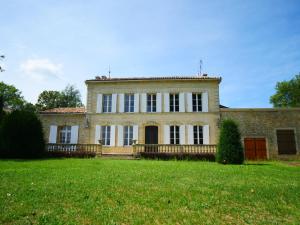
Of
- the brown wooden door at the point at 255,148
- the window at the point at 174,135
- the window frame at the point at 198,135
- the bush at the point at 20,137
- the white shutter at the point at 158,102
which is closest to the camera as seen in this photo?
the bush at the point at 20,137

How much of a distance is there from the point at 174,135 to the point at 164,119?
1484 mm

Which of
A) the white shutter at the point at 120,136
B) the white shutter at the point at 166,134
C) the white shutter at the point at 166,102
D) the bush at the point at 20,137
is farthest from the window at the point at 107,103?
the bush at the point at 20,137

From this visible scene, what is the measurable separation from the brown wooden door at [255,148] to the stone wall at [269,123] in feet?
0.87

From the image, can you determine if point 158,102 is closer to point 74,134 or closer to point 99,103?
point 99,103

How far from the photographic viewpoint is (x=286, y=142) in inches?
683

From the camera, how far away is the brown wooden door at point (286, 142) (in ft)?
56.6

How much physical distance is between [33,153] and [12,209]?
1213cm

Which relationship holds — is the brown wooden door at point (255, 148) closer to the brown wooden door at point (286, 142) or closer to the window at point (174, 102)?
the brown wooden door at point (286, 142)

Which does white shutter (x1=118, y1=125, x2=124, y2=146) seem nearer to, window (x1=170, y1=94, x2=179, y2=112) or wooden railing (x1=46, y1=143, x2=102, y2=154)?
wooden railing (x1=46, y1=143, x2=102, y2=154)

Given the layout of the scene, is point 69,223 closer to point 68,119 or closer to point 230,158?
point 230,158

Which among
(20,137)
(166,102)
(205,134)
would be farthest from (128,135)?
(20,137)

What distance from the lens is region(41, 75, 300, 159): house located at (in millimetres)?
17516

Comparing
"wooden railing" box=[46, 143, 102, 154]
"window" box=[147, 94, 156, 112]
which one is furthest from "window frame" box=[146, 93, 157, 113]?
"wooden railing" box=[46, 143, 102, 154]

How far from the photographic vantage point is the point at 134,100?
1947 centimetres
